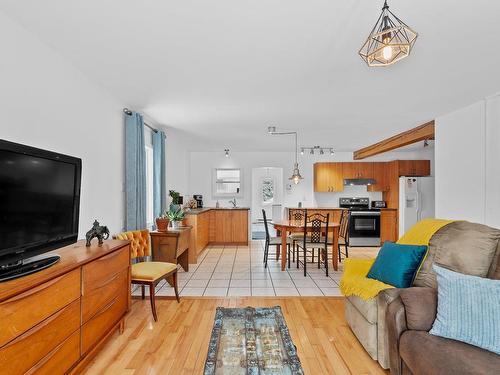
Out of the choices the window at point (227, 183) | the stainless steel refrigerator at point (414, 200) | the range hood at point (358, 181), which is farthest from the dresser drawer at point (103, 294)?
the range hood at point (358, 181)

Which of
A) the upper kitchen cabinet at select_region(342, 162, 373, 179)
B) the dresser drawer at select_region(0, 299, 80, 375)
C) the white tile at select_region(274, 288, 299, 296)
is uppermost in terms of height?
the upper kitchen cabinet at select_region(342, 162, 373, 179)

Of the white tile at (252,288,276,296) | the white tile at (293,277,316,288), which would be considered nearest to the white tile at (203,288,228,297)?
the white tile at (252,288,276,296)

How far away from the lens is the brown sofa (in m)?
1.45

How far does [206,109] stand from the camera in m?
4.16

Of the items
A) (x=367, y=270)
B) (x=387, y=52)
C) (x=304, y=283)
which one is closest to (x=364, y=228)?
(x=304, y=283)

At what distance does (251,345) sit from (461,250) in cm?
178

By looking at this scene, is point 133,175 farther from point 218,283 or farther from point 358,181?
point 358,181

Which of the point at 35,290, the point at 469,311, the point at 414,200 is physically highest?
the point at 414,200

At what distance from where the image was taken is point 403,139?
5.70m

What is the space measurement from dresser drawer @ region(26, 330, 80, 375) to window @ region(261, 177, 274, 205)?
6.40 m

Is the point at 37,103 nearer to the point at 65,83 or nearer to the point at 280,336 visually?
the point at 65,83

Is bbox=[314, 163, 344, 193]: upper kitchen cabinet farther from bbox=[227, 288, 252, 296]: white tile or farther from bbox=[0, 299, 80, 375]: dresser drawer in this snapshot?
bbox=[0, 299, 80, 375]: dresser drawer

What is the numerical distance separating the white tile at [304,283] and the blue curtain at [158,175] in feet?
8.20

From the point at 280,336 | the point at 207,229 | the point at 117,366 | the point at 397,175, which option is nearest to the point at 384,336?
the point at 280,336
